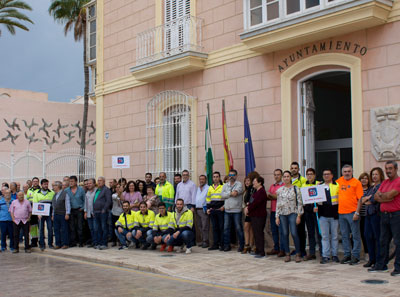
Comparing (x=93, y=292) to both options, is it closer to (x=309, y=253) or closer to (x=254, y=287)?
(x=254, y=287)

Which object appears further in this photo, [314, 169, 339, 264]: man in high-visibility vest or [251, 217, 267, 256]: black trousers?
[251, 217, 267, 256]: black trousers

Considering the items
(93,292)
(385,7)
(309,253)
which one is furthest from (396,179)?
(93,292)

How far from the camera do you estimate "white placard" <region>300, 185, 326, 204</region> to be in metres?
10.2

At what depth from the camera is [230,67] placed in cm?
1425

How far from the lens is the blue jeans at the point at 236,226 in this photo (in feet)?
40.2

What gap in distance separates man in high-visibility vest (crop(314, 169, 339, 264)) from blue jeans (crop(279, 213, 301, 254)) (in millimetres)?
536

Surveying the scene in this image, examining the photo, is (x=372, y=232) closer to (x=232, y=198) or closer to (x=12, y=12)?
(x=232, y=198)

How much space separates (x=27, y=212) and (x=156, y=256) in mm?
4353

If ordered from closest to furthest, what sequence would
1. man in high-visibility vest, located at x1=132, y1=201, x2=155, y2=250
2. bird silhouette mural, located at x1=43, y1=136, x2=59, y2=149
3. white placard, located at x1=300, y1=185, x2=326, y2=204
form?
white placard, located at x1=300, y1=185, x2=326, y2=204 < man in high-visibility vest, located at x1=132, y1=201, x2=155, y2=250 < bird silhouette mural, located at x1=43, y1=136, x2=59, y2=149

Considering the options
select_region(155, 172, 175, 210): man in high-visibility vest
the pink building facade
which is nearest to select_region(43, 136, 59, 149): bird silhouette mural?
the pink building facade

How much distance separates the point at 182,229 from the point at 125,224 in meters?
1.89

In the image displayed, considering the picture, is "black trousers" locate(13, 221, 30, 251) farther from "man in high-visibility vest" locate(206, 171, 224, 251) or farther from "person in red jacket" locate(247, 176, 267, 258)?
"person in red jacket" locate(247, 176, 267, 258)

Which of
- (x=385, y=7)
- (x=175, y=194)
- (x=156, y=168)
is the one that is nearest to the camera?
(x=385, y=7)

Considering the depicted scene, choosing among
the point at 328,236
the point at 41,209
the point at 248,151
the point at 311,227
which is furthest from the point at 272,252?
the point at 41,209
